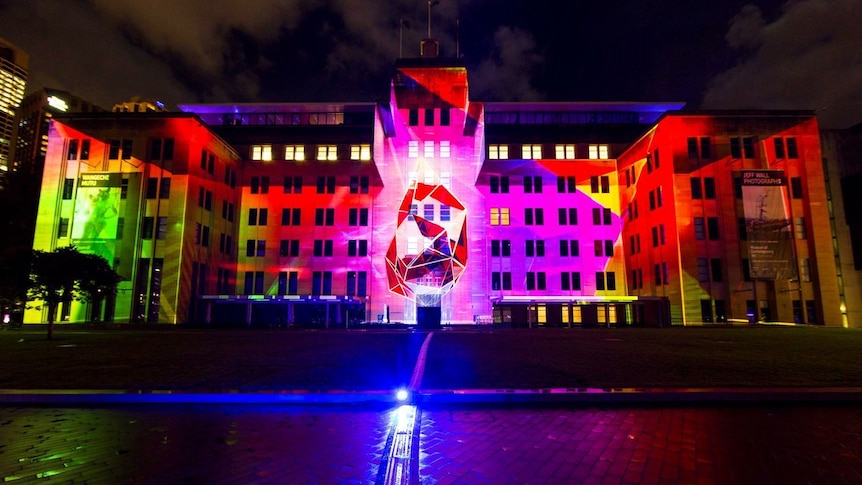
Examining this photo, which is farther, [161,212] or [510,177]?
[510,177]

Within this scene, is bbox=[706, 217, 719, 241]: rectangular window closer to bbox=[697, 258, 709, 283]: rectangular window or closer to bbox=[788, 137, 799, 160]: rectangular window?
bbox=[697, 258, 709, 283]: rectangular window

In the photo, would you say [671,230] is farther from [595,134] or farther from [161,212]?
[161,212]

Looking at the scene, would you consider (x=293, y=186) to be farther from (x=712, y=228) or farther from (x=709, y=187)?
(x=712, y=228)

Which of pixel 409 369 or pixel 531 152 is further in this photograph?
pixel 531 152

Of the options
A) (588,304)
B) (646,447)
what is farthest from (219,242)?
(646,447)

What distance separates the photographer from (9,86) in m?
162

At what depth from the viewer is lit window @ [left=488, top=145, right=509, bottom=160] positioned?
51375 millimetres

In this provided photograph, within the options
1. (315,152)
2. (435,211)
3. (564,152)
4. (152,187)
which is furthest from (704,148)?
(152,187)

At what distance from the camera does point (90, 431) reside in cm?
585

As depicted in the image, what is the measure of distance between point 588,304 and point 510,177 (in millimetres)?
17736

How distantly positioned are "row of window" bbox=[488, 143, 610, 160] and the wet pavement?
4651 centimetres

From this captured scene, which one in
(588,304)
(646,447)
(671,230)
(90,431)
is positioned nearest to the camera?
(646,447)

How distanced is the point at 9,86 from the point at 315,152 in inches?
7553

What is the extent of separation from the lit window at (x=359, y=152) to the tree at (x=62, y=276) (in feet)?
101
